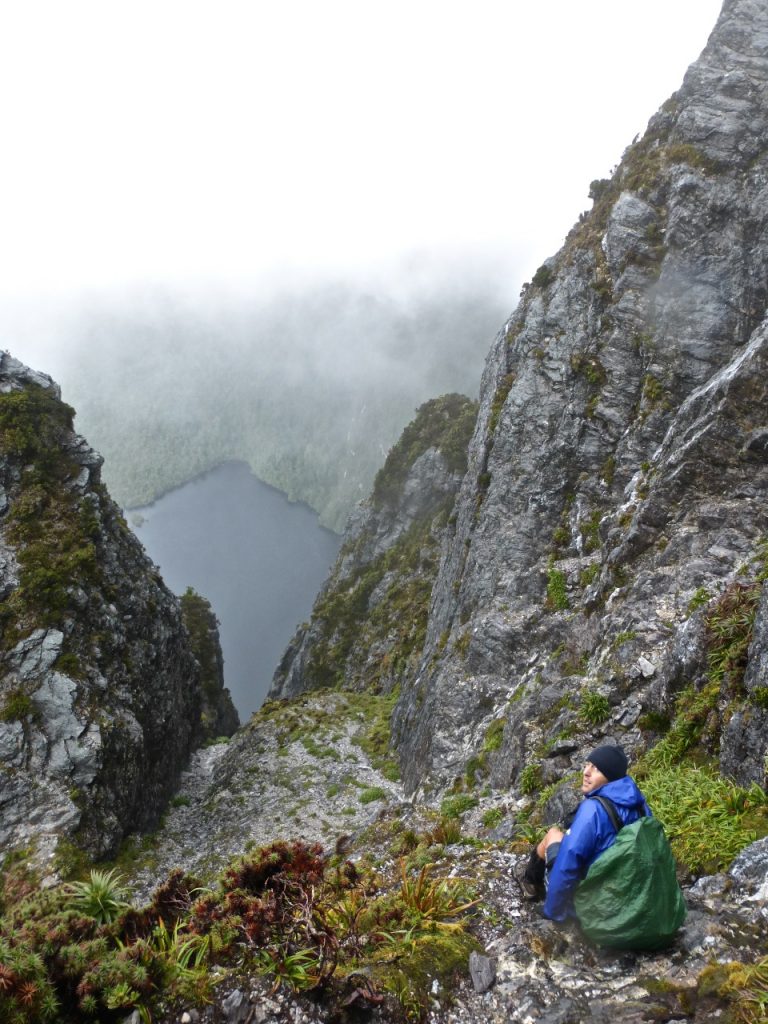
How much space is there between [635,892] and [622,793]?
2.76 feet

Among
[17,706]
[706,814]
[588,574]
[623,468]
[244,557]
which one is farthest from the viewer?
[244,557]

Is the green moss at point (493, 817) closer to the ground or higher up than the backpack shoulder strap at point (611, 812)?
closer to the ground

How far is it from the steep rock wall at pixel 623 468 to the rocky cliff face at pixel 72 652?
13.9 metres

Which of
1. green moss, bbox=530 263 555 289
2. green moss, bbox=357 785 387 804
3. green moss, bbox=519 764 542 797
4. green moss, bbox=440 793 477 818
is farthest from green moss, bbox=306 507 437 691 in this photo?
green moss, bbox=519 764 542 797

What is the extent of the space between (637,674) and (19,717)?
82.8 feet

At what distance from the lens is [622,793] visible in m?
5.68

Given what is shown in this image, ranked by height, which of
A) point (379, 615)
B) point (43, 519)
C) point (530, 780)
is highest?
point (43, 519)

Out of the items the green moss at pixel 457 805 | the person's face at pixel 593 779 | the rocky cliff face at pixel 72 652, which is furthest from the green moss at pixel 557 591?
the rocky cliff face at pixel 72 652

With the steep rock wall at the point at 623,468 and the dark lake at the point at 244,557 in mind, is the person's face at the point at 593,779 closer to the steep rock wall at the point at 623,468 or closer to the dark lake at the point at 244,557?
the steep rock wall at the point at 623,468

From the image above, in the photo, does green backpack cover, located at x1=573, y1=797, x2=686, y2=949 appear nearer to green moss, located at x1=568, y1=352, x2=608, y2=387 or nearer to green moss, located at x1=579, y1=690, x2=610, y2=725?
green moss, located at x1=579, y1=690, x2=610, y2=725

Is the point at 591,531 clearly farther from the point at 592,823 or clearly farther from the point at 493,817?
the point at 592,823

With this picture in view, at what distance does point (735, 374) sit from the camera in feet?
54.7

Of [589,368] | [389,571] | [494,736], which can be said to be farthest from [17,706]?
[389,571]

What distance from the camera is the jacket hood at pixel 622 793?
5637 millimetres
